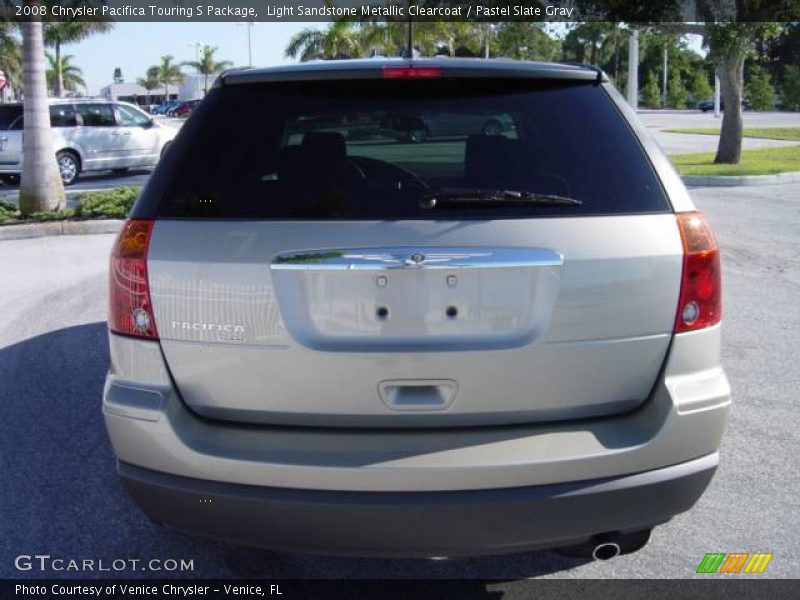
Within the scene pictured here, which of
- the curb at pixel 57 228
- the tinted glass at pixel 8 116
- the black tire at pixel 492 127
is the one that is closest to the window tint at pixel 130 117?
the tinted glass at pixel 8 116

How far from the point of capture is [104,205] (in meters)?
12.0

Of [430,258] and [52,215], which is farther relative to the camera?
[52,215]

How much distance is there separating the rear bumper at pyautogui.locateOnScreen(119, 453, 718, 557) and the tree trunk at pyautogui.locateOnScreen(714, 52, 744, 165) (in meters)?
16.6

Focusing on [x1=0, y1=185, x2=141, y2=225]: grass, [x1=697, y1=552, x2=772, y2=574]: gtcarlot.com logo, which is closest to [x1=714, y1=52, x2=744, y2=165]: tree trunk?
[x1=0, y1=185, x2=141, y2=225]: grass

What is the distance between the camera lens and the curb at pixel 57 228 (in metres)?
11.2

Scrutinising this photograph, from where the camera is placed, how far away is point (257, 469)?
2.46 meters

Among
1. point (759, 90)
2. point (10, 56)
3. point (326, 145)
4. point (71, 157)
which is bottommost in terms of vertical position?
point (71, 157)

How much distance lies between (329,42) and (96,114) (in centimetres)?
2929

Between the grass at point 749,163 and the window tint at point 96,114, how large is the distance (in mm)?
11925

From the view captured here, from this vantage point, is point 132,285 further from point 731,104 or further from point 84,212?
point 731,104

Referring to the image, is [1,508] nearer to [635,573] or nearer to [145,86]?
[635,573]

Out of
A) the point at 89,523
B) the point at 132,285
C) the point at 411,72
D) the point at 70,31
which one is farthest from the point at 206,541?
the point at 70,31

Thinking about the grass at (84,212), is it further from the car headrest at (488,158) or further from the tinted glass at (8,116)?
the car headrest at (488,158)

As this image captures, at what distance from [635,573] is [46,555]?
7.22 feet
